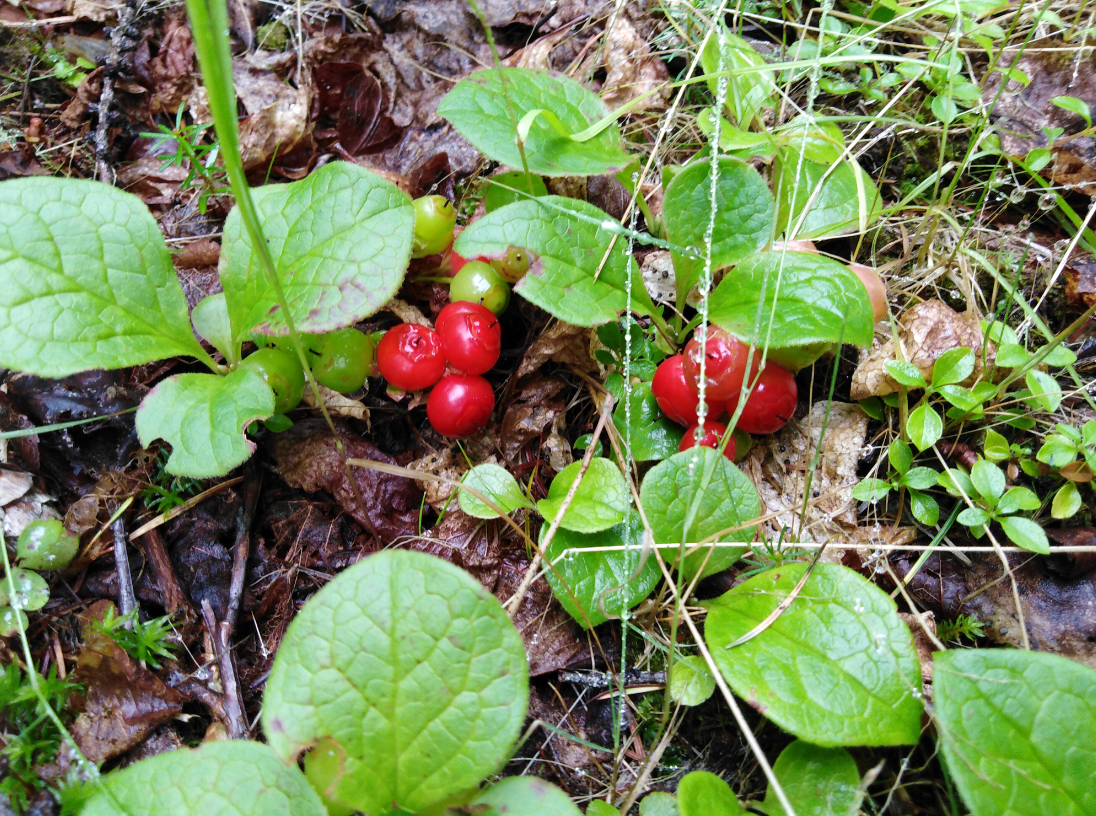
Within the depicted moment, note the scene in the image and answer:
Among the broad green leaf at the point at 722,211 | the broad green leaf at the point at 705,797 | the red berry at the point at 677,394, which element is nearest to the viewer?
the broad green leaf at the point at 705,797

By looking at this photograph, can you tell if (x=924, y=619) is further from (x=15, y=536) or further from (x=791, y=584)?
(x=15, y=536)

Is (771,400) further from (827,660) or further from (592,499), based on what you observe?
(827,660)

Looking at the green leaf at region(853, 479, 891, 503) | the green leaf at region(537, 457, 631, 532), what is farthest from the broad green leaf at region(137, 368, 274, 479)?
the green leaf at region(853, 479, 891, 503)

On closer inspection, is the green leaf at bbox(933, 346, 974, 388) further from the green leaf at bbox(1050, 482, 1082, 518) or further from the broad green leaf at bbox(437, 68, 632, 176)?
the broad green leaf at bbox(437, 68, 632, 176)

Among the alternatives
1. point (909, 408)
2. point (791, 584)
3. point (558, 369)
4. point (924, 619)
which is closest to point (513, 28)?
point (558, 369)

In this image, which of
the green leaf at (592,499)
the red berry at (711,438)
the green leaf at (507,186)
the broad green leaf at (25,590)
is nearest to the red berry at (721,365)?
the red berry at (711,438)

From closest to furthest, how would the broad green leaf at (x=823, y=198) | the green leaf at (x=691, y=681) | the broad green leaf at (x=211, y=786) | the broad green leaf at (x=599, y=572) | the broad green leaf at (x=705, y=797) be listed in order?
the broad green leaf at (x=211, y=786) < the broad green leaf at (x=705, y=797) < the green leaf at (x=691, y=681) < the broad green leaf at (x=599, y=572) < the broad green leaf at (x=823, y=198)

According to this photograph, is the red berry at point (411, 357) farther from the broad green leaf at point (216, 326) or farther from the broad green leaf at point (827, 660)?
the broad green leaf at point (827, 660)
